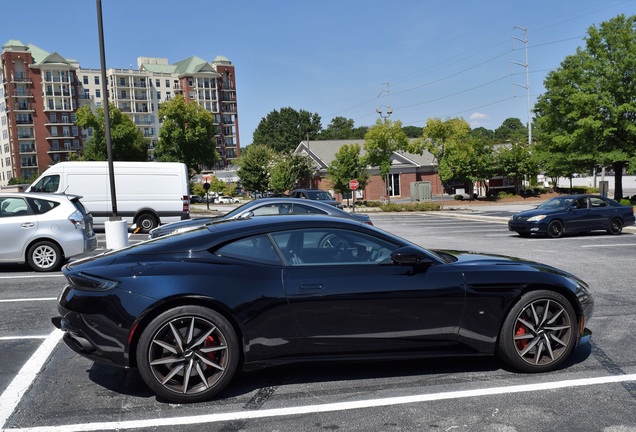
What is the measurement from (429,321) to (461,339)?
0.32m

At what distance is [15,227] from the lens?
1037cm

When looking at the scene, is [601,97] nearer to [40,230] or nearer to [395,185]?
[395,185]

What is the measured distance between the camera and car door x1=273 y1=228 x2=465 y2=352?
4.34 m

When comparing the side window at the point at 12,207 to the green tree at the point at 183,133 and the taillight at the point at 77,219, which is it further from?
the green tree at the point at 183,133

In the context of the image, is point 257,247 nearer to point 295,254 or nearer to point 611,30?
point 295,254

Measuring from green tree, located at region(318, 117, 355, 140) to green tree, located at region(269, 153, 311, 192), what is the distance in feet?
198

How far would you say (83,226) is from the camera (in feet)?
35.7

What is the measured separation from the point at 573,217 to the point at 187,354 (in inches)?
639

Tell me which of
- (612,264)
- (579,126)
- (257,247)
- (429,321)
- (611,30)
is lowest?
(612,264)

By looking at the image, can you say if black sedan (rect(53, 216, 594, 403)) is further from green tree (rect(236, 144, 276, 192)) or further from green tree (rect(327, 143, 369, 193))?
green tree (rect(236, 144, 276, 192))

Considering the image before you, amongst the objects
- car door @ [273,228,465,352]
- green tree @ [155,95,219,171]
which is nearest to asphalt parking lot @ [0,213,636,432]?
car door @ [273,228,465,352]

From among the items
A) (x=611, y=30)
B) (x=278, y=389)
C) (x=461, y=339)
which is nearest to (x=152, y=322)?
(x=278, y=389)

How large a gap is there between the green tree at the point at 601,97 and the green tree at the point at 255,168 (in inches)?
1152

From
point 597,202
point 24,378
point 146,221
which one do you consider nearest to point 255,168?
point 146,221
